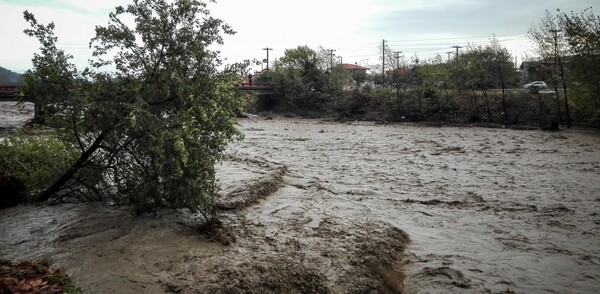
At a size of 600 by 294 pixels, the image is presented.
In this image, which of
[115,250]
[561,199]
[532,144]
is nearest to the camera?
[115,250]

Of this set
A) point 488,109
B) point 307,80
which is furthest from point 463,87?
point 307,80

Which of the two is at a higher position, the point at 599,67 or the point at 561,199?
the point at 599,67

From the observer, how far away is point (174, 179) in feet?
31.1

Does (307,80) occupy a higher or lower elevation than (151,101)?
higher

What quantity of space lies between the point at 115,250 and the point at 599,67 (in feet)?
125

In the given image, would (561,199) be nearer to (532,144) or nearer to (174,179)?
(174,179)

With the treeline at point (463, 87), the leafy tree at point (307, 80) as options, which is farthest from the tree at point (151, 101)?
the leafy tree at point (307, 80)

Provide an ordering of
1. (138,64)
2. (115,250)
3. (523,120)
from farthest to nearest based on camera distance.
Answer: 1. (523,120)
2. (138,64)
3. (115,250)

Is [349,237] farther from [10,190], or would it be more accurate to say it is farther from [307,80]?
[307,80]

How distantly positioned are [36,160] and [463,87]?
138 ft

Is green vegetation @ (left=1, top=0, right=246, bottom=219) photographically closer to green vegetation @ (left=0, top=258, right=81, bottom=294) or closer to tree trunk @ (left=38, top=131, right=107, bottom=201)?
tree trunk @ (left=38, top=131, right=107, bottom=201)

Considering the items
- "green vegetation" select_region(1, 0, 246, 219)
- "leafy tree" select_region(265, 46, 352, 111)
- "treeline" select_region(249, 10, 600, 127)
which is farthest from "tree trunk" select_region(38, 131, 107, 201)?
"leafy tree" select_region(265, 46, 352, 111)

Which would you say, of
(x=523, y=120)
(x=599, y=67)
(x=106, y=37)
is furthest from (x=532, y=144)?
(x=106, y=37)

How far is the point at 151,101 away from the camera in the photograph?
971 centimetres
